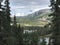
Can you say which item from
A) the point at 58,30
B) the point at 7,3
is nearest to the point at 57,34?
the point at 58,30

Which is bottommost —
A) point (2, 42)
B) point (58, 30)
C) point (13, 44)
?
point (13, 44)

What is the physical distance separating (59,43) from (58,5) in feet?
11.6

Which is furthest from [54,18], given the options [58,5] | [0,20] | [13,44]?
[13,44]

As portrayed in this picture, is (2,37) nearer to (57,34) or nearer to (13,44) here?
(57,34)

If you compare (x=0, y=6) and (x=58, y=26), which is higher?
(x=0, y=6)

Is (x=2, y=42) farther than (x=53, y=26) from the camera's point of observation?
Yes

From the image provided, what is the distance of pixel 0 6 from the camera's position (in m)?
21.1

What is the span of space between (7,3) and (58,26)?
2138 cm

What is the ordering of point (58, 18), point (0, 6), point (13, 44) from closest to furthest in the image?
1. point (58, 18)
2. point (0, 6)
3. point (13, 44)

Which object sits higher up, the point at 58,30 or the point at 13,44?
the point at 58,30

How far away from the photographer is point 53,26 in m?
19.9

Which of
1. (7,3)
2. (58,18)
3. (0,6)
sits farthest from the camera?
(7,3)

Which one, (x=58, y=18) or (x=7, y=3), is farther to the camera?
(x=7, y=3)

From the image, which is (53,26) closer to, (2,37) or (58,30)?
(58,30)
